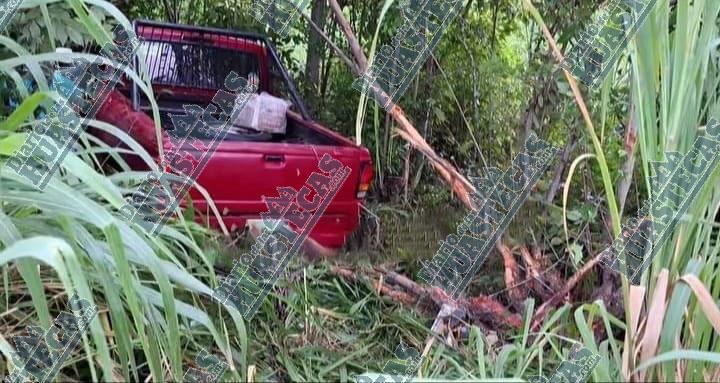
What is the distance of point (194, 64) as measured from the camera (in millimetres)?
4219

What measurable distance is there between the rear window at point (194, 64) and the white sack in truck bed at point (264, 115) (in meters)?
0.42

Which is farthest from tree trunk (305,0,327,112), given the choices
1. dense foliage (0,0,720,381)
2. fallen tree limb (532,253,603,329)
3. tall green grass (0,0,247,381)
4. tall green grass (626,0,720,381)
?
tall green grass (626,0,720,381)

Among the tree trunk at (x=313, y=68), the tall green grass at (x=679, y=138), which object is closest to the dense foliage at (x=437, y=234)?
the tall green grass at (x=679, y=138)

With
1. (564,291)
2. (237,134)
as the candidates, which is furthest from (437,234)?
(237,134)

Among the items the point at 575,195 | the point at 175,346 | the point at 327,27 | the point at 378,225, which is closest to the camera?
the point at 175,346

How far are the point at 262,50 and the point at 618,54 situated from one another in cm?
319

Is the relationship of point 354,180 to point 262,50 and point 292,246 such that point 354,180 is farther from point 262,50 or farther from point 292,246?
point 262,50

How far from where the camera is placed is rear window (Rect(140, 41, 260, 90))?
4062 millimetres

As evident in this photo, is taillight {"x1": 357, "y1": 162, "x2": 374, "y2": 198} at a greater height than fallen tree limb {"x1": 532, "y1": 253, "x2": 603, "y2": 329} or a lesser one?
lesser

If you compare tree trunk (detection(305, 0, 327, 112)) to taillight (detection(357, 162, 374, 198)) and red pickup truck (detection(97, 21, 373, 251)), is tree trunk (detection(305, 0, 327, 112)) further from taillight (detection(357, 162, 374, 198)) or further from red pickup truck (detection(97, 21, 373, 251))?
taillight (detection(357, 162, 374, 198))

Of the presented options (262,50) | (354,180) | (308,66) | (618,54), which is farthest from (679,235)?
(308,66)

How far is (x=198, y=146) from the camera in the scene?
2.77 m

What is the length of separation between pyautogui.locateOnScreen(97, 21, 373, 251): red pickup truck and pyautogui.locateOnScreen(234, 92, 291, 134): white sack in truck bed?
47 mm

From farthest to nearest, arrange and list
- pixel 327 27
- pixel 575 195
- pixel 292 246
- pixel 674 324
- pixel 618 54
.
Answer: pixel 327 27 → pixel 575 195 → pixel 292 246 → pixel 618 54 → pixel 674 324
